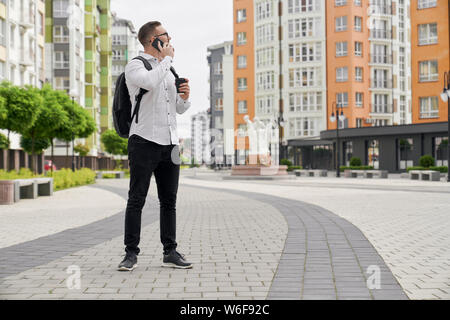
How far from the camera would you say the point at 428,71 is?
165 feet

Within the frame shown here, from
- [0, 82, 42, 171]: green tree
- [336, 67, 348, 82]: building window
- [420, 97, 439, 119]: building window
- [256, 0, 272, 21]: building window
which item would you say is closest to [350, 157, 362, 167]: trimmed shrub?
[420, 97, 439, 119]: building window

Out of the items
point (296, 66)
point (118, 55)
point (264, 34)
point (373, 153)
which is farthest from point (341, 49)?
point (118, 55)

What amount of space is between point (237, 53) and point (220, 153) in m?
16.9

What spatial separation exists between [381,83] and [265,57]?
46.0 ft

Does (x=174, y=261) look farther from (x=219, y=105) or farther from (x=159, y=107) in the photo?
(x=219, y=105)

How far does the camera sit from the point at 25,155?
4234cm

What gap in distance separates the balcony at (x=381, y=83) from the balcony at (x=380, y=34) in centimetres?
468

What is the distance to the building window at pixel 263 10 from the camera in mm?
70812

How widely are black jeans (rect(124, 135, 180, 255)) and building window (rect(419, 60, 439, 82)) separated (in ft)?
159

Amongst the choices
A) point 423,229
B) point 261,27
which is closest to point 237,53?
point 261,27

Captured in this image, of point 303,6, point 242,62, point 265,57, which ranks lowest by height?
point 242,62

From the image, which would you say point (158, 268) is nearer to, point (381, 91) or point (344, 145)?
point (344, 145)

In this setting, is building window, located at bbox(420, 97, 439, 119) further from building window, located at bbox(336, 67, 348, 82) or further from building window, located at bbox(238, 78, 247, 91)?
building window, located at bbox(238, 78, 247, 91)

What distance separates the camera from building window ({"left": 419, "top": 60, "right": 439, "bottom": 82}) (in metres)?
50.1
